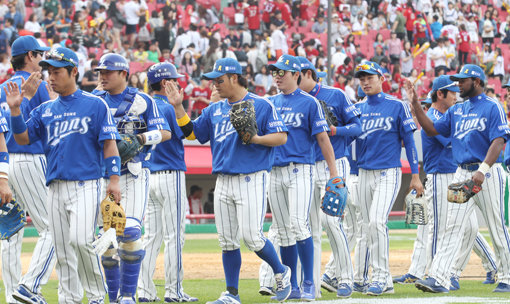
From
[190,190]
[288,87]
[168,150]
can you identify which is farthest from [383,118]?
[190,190]

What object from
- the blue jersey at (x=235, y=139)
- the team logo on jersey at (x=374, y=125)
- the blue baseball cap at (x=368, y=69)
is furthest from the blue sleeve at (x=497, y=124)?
the blue jersey at (x=235, y=139)

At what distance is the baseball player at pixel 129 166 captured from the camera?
6.57m

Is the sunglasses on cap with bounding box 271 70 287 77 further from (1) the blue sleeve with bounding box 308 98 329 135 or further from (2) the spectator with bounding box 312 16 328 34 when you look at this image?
(2) the spectator with bounding box 312 16 328 34

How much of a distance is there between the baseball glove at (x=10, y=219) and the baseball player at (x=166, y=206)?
1556 millimetres

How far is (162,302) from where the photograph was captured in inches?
304

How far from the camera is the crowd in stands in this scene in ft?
66.8

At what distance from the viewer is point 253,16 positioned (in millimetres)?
23906

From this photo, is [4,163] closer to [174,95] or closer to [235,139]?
[174,95]

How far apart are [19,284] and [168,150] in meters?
1.92

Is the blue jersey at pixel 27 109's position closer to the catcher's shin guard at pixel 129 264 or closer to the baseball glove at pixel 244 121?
the catcher's shin guard at pixel 129 264

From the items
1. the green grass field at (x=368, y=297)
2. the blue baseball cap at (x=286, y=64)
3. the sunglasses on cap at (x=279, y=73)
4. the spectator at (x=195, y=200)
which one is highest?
the blue baseball cap at (x=286, y=64)

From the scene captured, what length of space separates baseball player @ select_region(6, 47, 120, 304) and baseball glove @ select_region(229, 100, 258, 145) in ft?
3.37

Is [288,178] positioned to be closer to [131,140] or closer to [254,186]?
[254,186]

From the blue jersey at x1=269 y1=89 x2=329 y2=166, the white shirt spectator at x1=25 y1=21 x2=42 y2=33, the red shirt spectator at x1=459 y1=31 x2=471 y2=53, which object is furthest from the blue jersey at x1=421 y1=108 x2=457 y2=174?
the red shirt spectator at x1=459 y1=31 x2=471 y2=53
